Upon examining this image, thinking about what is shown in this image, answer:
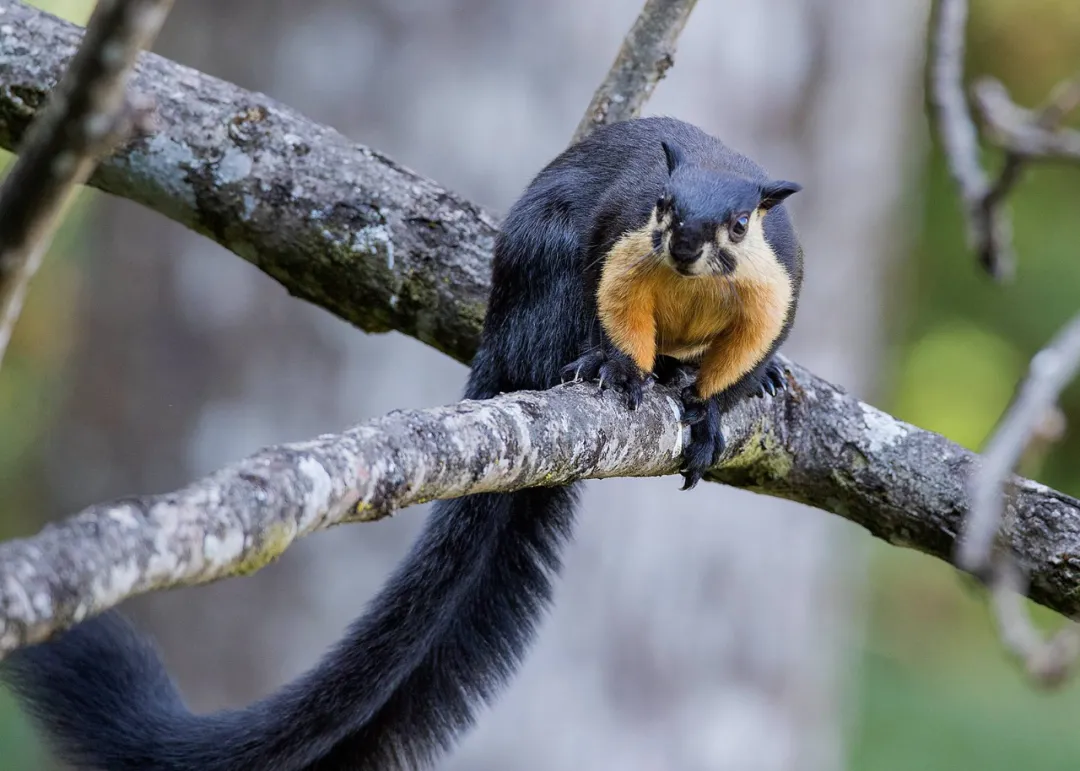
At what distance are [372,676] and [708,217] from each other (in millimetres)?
1147

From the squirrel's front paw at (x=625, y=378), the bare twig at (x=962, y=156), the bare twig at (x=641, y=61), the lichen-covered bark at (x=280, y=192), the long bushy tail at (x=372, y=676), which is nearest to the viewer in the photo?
the bare twig at (x=962, y=156)

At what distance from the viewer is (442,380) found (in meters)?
5.24

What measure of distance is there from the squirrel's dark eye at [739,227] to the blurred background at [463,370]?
2.73 m

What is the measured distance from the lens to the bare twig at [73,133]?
102 cm

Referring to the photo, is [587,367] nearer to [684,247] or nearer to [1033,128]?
[684,247]

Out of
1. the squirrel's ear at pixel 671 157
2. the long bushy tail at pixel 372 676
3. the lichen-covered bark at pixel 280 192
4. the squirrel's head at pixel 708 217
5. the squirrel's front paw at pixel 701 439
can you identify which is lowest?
the long bushy tail at pixel 372 676

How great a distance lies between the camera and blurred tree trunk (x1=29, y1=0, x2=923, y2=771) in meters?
5.24

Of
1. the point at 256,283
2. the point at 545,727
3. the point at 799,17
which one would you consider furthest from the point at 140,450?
the point at 799,17

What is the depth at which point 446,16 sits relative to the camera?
5250 mm

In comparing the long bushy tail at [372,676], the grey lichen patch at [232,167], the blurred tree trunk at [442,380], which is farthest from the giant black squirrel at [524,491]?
the blurred tree trunk at [442,380]

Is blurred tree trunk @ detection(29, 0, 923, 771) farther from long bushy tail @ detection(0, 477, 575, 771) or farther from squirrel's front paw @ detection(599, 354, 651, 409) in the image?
squirrel's front paw @ detection(599, 354, 651, 409)

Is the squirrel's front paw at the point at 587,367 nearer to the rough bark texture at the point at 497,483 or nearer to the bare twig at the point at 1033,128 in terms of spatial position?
the rough bark texture at the point at 497,483

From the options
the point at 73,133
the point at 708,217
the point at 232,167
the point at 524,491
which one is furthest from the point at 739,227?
the point at 73,133

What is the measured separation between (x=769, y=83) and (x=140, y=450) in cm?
327
